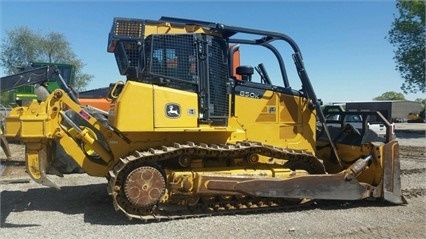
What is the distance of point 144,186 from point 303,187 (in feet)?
8.39

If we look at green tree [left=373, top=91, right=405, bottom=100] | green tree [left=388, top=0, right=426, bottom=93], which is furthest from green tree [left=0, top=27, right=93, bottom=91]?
green tree [left=373, top=91, right=405, bottom=100]

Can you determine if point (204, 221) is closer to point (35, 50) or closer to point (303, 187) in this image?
point (303, 187)

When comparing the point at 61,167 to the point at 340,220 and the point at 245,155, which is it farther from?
the point at 340,220

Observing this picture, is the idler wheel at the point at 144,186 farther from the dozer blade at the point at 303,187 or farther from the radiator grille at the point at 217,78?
the radiator grille at the point at 217,78

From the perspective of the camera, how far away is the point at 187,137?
6.46 m

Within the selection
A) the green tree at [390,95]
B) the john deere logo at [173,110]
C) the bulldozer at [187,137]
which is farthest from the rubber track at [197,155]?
the green tree at [390,95]

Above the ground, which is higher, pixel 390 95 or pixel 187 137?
pixel 390 95

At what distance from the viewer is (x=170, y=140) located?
252 inches

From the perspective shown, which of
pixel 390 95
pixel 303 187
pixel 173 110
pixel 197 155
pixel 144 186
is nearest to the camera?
pixel 144 186

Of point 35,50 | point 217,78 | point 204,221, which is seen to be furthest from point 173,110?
point 35,50

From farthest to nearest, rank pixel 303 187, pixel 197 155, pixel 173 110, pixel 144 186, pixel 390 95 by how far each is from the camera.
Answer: pixel 390 95 < pixel 303 187 < pixel 197 155 < pixel 173 110 < pixel 144 186

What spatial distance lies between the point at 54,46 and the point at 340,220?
51.3 metres

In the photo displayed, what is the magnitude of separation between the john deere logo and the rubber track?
0.44 meters

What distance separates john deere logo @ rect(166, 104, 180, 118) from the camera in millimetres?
6121
